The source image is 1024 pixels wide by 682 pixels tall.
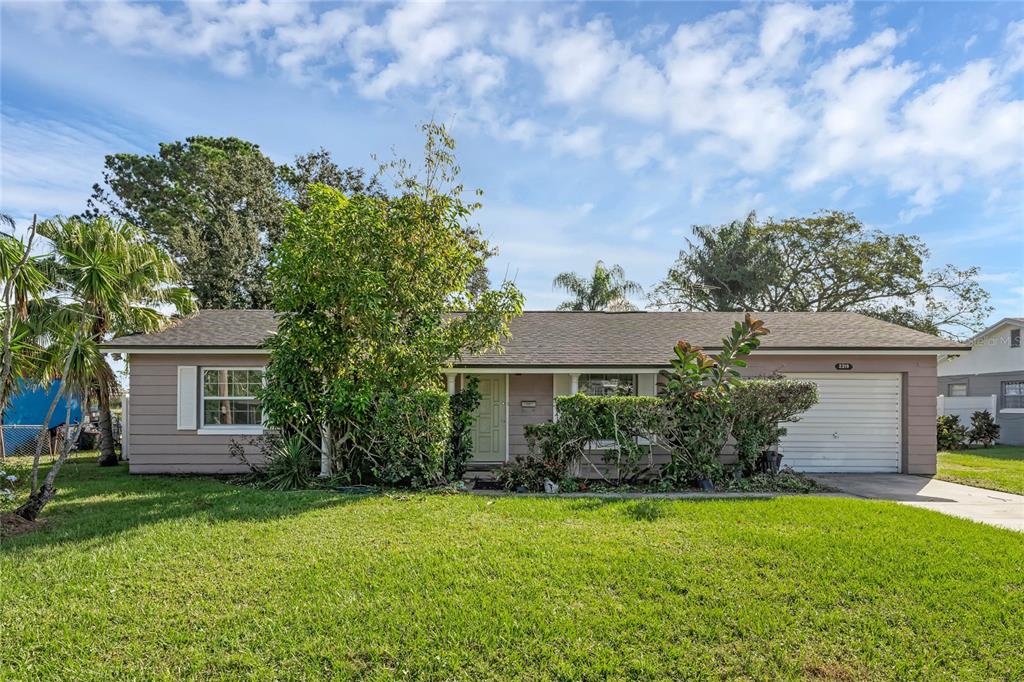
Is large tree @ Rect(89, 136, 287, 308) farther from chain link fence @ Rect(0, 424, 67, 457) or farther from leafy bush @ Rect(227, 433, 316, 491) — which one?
leafy bush @ Rect(227, 433, 316, 491)

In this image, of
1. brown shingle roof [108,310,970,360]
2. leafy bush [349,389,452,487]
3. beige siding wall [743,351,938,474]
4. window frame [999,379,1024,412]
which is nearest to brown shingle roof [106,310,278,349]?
brown shingle roof [108,310,970,360]

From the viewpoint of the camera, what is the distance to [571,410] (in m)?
9.30

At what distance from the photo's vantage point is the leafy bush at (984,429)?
1861cm

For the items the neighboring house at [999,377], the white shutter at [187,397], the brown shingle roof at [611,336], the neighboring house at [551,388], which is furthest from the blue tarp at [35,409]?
the neighboring house at [999,377]

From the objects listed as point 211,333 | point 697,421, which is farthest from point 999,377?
point 211,333

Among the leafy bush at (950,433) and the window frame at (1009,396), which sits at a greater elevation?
the window frame at (1009,396)

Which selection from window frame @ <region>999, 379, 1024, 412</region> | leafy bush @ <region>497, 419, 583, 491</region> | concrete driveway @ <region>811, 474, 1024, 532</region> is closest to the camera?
concrete driveway @ <region>811, 474, 1024, 532</region>

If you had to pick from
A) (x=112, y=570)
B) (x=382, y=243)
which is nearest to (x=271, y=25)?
(x=382, y=243)

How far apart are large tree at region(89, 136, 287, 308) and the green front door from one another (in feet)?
38.5

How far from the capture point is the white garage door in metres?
11.9

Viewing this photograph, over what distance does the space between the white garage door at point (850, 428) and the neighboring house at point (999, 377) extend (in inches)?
421

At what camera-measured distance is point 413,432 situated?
8.85 metres

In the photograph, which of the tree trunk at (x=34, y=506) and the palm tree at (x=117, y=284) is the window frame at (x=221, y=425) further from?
the tree trunk at (x=34, y=506)

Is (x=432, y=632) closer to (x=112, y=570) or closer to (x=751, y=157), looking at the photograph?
(x=112, y=570)
